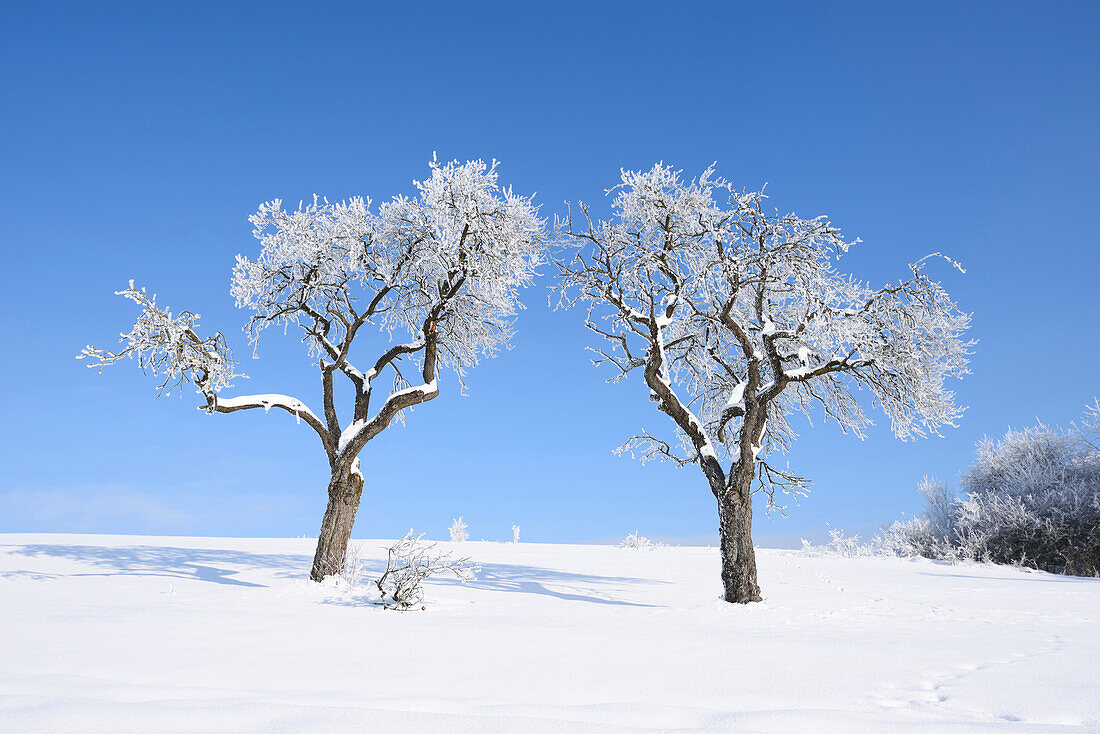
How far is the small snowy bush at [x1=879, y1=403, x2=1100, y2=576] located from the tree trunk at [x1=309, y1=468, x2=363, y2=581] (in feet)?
65.7

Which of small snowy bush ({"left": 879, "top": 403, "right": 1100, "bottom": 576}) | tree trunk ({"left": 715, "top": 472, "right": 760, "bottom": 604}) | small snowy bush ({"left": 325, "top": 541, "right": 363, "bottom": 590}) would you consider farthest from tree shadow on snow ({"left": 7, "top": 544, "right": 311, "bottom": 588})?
small snowy bush ({"left": 879, "top": 403, "right": 1100, "bottom": 576})

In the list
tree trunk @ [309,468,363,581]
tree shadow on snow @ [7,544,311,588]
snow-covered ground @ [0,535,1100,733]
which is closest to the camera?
snow-covered ground @ [0,535,1100,733]

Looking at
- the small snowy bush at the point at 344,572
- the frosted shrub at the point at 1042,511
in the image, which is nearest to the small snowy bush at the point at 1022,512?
the frosted shrub at the point at 1042,511

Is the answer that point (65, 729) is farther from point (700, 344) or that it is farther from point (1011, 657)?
point (700, 344)

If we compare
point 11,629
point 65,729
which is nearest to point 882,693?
point 65,729

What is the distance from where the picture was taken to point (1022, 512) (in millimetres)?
21516

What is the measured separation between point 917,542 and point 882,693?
25.1m

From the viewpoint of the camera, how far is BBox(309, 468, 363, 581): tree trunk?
11.3 m

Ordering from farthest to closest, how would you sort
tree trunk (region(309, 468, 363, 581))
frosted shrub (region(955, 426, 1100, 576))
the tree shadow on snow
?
frosted shrub (region(955, 426, 1100, 576))
the tree shadow on snow
tree trunk (region(309, 468, 363, 581))

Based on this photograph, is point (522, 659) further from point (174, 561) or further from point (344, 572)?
point (174, 561)

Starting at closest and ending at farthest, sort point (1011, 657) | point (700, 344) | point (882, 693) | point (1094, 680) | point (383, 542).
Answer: point (882, 693)
point (1094, 680)
point (1011, 657)
point (700, 344)
point (383, 542)

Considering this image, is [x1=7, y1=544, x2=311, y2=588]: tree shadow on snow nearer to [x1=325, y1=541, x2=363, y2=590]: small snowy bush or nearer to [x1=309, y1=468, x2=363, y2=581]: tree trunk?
[x1=309, y1=468, x2=363, y2=581]: tree trunk

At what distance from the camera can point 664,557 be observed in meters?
19.6

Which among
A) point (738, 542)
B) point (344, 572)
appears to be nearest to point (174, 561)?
point (344, 572)
